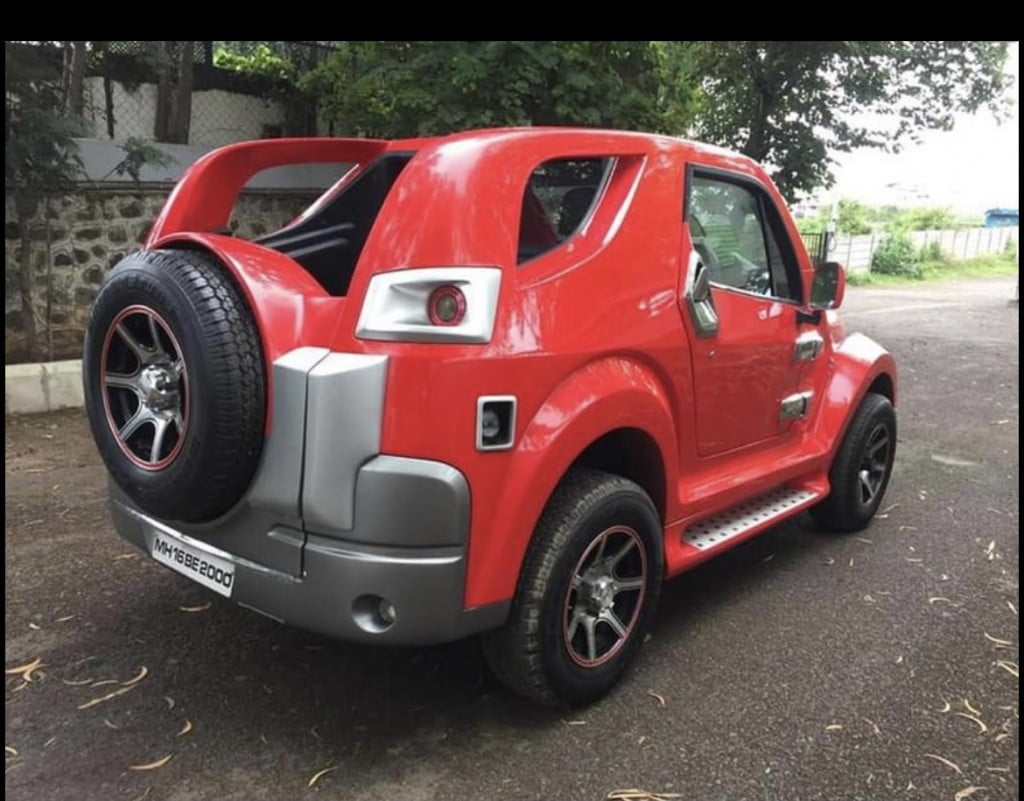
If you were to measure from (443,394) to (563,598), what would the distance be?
0.81 meters

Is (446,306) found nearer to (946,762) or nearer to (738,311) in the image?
(738,311)

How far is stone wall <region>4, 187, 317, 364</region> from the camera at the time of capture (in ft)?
22.2

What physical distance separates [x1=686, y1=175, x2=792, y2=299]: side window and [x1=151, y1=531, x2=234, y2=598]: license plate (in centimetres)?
206

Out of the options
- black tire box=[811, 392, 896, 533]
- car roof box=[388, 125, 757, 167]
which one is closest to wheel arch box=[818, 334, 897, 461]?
black tire box=[811, 392, 896, 533]

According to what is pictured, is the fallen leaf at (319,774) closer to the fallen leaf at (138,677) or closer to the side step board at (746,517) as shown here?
the fallen leaf at (138,677)

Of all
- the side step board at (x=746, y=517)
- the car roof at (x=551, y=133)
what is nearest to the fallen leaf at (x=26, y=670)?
the car roof at (x=551, y=133)

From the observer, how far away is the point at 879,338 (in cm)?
1236

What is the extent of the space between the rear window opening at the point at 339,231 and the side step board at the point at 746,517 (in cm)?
173

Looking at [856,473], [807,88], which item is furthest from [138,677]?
[807,88]

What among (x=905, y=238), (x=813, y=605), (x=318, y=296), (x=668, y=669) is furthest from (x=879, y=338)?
(x=905, y=238)

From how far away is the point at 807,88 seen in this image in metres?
11.0

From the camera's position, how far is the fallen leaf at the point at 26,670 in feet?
9.93
